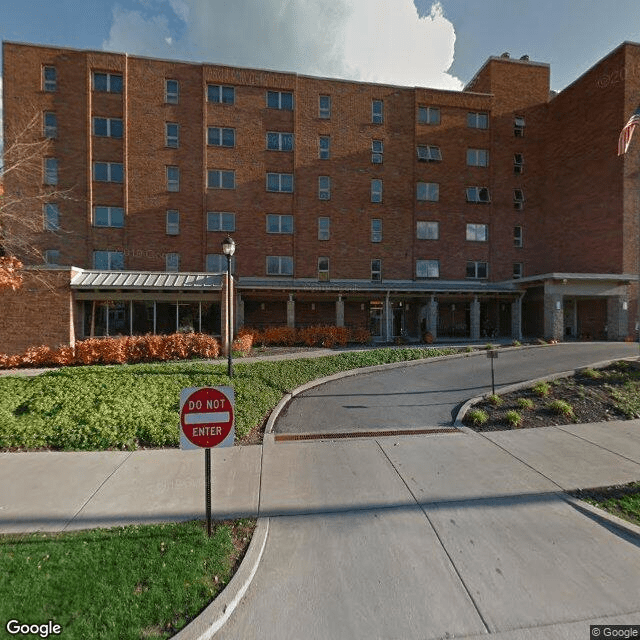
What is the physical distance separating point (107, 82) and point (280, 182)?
13.5 metres

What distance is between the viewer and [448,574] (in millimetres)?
3111

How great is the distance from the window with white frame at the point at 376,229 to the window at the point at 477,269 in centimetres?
800

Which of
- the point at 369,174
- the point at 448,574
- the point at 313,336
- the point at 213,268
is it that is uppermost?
the point at 369,174

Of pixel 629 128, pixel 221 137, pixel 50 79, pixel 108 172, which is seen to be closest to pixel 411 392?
pixel 629 128

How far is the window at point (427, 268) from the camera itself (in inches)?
1032

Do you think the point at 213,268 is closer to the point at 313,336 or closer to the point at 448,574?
the point at 313,336

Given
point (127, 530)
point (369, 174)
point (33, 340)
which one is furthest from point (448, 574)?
point (369, 174)

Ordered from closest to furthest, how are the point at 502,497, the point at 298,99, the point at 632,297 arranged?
the point at 502,497 < the point at 632,297 < the point at 298,99

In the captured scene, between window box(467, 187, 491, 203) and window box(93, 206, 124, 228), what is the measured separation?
27.0 metres

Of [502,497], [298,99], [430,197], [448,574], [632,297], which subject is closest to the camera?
[448,574]

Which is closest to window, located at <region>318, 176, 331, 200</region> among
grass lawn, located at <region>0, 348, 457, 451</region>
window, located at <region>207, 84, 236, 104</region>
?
window, located at <region>207, 84, 236, 104</region>

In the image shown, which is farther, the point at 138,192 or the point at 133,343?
the point at 138,192

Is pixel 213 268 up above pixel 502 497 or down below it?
above

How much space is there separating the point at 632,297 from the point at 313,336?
74.0ft
